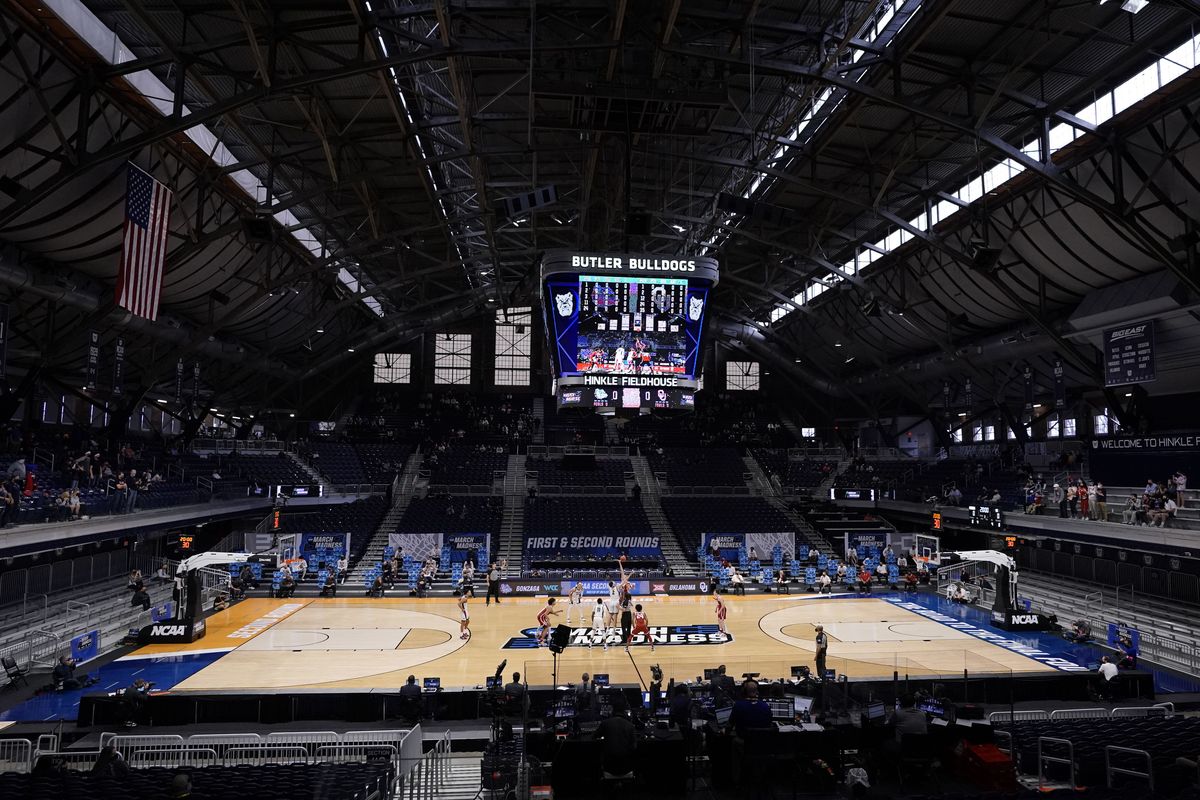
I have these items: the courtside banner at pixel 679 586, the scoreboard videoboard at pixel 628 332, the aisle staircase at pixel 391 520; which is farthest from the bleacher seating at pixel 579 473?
the scoreboard videoboard at pixel 628 332

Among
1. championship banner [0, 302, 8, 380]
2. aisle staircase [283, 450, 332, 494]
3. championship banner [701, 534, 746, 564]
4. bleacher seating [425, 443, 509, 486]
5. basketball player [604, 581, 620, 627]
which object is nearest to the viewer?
championship banner [0, 302, 8, 380]

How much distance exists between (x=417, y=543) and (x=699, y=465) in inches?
731

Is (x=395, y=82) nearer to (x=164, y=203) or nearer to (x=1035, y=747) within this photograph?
(x=164, y=203)

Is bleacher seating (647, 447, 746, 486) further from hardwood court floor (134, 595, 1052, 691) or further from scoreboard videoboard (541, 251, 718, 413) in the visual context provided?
scoreboard videoboard (541, 251, 718, 413)

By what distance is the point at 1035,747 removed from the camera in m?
11.0

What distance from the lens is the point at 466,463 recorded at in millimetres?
43438

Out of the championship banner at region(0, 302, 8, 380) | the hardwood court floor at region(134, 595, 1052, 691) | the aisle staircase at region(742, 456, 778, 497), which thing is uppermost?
the championship banner at region(0, 302, 8, 380)

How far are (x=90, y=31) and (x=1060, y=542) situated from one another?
3344cm

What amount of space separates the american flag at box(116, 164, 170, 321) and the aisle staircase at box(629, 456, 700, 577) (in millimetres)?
22980

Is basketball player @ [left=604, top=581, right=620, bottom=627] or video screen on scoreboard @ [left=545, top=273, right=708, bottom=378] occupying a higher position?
video screen on scoreboard @ [left=545, top=273, right=708, bottom=378]

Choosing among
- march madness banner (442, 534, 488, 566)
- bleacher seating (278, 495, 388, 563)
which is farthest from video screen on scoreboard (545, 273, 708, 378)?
bleacher seating (278, 495, 388, 563)

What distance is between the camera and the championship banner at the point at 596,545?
33719 mm

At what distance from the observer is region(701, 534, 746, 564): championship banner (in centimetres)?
3519

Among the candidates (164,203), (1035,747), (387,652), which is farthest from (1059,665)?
(164,203)
